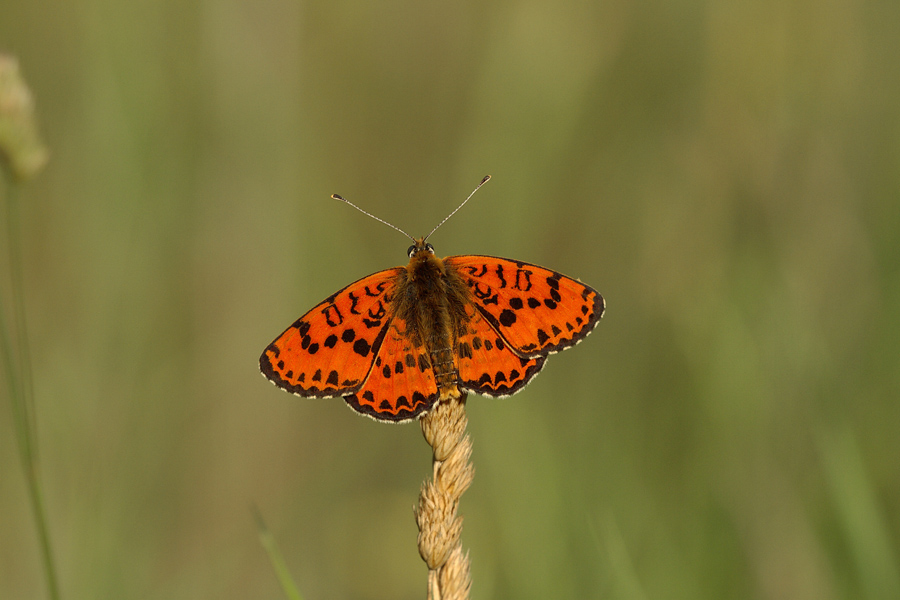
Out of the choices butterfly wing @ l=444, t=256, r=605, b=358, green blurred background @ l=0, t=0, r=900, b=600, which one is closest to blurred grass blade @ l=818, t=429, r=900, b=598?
green blurred background @ l=0, t=0, r=900, b=600

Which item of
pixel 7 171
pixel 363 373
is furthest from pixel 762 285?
pixel 7 171

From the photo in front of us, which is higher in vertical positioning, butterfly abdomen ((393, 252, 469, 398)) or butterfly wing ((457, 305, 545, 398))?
butterfly abdomen ((393, 252, 469, 398))

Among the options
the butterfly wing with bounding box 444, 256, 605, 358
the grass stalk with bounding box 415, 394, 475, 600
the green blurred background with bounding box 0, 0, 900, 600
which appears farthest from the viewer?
the green blurred background with bounding box 0, 0, 900, 600

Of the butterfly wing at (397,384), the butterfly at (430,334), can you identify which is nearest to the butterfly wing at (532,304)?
the butterfly at (430,334)

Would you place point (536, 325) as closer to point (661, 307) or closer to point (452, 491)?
point (452, 491)

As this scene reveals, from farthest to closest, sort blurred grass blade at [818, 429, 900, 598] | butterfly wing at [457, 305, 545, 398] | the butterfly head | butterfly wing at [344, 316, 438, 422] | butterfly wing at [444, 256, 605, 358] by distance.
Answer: the butterfly head
butterfly wing at [444, 256, 605, 358]
butterfly wing at [457, 305, 545, 398]
butterfly wing at [344, 316, 438, 422]
blurred grass blade at [818, 429, 900, 598]

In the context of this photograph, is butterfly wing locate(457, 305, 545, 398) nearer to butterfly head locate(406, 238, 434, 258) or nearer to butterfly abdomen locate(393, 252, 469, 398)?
butterfly abdomen locate(393, 252, 469, 398)
